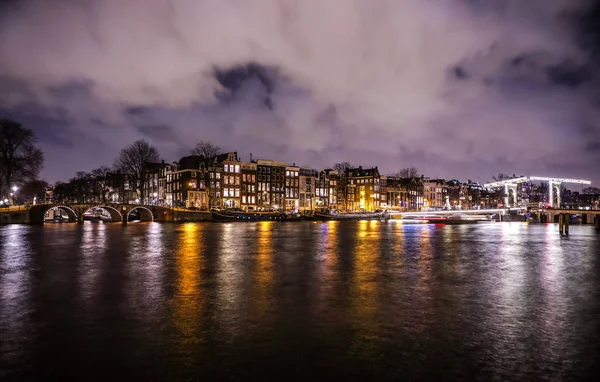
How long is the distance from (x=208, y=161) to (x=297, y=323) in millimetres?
88381

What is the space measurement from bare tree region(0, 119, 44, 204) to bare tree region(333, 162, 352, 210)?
8746 cm

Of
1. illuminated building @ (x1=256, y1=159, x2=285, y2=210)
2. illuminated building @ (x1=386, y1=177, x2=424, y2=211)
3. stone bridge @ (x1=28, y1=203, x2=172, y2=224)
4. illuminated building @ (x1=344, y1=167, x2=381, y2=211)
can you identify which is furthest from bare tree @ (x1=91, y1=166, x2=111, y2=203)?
illuminated building @ (x1=386, y1=177, x2=424, y2=211)

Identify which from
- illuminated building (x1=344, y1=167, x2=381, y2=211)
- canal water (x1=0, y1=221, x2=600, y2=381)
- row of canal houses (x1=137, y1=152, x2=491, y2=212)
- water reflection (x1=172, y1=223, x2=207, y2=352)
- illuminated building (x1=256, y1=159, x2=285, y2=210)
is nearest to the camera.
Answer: canal water (x1=0, y1=221, x2=600, y2=381)

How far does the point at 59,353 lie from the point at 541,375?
8.78m

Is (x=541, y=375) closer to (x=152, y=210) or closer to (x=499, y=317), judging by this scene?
(x=499, y=317)

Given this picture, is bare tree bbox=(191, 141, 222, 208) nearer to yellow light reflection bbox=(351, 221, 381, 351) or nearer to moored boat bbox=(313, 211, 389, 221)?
moored boat bbox=(313, 211, 389, 221)

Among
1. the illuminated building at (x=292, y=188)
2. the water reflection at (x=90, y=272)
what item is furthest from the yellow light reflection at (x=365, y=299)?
the illuminated building at (x=292, y=188)

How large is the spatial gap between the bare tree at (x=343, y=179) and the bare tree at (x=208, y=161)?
153ft

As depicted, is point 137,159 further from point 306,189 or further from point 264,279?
point 264,279

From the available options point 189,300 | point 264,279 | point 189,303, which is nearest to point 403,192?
point 264,279

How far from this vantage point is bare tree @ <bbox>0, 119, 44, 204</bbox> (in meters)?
64.6

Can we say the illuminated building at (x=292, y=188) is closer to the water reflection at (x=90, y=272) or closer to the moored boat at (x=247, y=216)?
the moored boat at (x=247, y=216)

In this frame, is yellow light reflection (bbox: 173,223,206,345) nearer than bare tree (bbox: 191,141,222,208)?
Yes

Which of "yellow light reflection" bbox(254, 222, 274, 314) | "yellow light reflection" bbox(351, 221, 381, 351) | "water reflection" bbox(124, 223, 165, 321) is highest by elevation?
"water reflection" bbox(124, 223, 165, 321)
